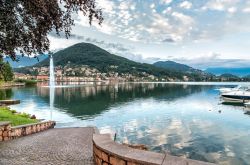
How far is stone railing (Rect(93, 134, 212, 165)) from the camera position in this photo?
5.23 m

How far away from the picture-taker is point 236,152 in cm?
2042

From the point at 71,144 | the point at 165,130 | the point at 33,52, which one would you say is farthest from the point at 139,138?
the point at 33,52

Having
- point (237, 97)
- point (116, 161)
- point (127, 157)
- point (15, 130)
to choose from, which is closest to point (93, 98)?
point (237, 97)

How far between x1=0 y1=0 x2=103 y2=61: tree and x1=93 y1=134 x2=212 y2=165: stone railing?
380 centimetres

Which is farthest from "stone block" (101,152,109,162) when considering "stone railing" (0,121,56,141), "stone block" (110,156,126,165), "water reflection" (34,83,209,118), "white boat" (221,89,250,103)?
"white boat" (221,89,250,103)

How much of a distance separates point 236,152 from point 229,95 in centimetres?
4471

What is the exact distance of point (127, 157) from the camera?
218 inches

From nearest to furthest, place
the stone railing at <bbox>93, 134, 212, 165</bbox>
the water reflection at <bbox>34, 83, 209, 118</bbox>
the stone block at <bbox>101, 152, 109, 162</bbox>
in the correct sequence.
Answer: the stone railing at <bbox>93, 134, 212, 165</bbox>
the stone block at <bbox>101, 152, 109, 162</bbox>
the water reflection at <bbox>34, 83, 209, 118</bbox>

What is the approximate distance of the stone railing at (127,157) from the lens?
5233 millimetres

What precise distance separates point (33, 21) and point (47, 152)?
14.8 ft

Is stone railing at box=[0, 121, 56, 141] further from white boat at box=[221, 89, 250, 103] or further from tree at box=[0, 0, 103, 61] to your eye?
white boat at box=[221, 89, 250, 103]

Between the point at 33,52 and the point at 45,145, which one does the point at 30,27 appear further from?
the point at 45,145

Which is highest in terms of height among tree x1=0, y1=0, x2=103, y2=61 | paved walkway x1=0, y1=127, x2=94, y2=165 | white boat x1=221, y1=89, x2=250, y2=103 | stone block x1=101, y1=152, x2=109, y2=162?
tree x1=0, y1=0, x2=103, y2=61

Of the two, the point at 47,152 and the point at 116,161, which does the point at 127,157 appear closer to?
the point at 116,161
